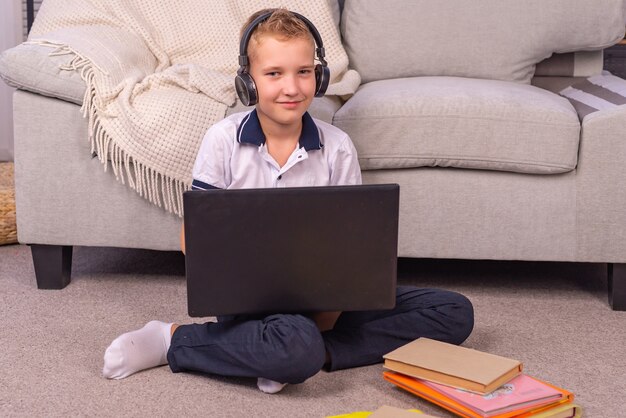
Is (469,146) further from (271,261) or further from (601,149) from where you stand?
(271,261)

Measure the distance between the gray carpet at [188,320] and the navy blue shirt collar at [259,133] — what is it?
39 centimetres

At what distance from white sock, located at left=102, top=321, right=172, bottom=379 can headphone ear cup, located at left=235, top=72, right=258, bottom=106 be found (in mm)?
413

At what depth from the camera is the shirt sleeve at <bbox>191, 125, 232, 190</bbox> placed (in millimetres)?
1572

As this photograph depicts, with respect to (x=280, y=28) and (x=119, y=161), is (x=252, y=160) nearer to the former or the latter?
(x=280, y=28)

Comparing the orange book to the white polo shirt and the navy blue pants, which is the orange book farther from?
the white polo shirt

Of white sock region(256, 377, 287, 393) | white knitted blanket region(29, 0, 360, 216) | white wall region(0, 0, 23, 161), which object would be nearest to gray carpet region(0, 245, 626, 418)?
white sock region(256, 377, 287, 393)

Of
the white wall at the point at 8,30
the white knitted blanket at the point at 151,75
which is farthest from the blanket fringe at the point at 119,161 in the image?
the white wall at the point at 8,30

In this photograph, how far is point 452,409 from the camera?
4.38 ft

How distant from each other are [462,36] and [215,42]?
0.64 m

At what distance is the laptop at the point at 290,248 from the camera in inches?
53.6

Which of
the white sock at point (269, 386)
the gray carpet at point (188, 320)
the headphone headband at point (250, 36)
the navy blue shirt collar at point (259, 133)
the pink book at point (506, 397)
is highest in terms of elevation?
the headphone headband at point (250, 36)

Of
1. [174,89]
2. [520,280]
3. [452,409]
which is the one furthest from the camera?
[520,280]

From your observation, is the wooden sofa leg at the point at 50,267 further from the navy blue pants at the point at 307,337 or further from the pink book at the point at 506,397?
the pink book at the point at 506,397

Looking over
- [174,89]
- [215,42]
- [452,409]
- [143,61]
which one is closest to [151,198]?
[174,89]
